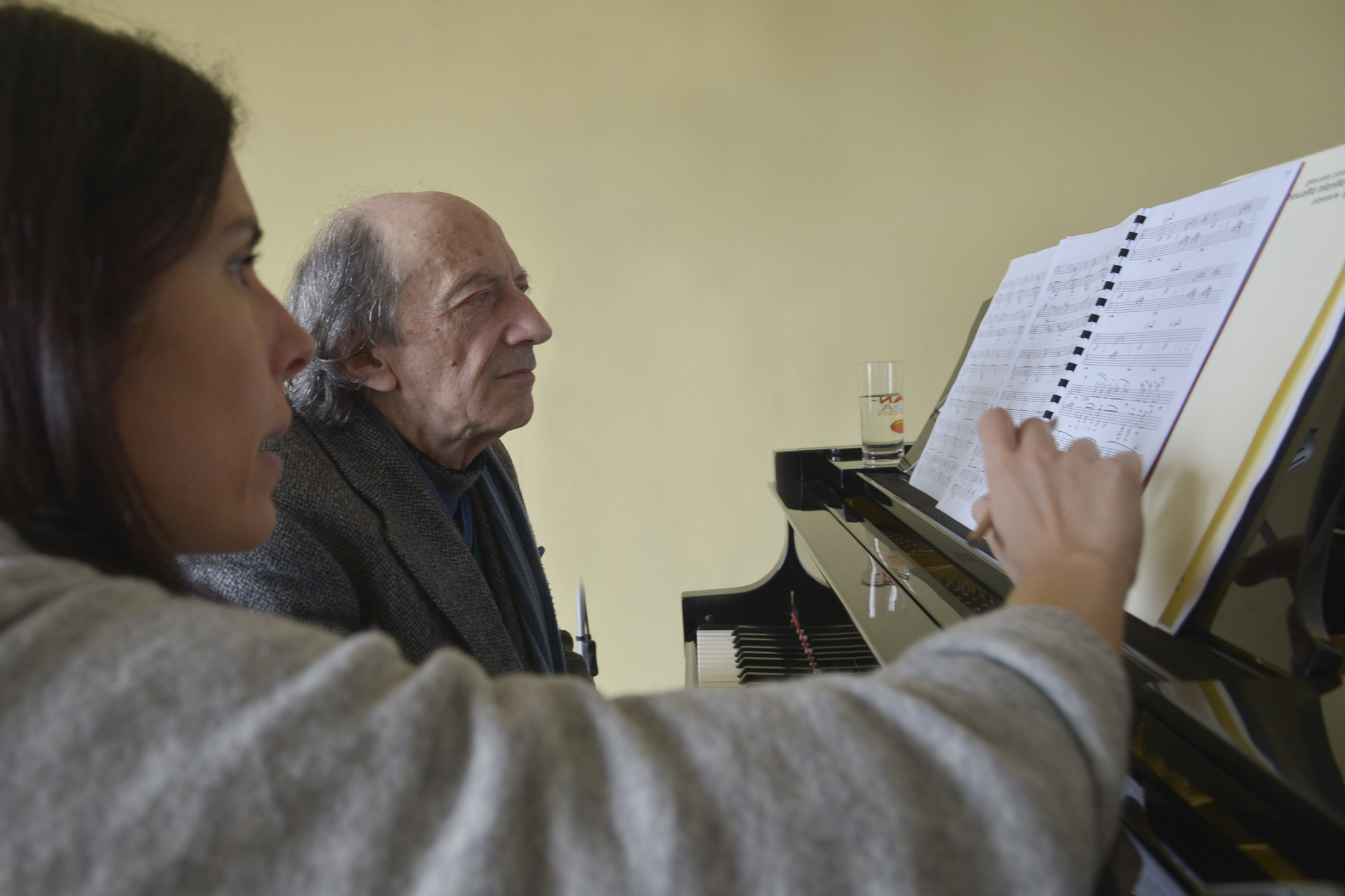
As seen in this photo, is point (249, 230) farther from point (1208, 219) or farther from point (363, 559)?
point (1208, 219)

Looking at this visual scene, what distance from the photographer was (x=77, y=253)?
15.5 inches

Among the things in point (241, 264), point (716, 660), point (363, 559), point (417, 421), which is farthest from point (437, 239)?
point (716, 660)

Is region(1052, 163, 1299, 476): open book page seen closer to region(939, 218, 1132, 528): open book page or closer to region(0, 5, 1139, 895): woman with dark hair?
region(939, 218, 1132, 528): open book page

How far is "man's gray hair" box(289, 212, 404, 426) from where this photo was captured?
116cm

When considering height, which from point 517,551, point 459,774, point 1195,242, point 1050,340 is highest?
point 1195,242

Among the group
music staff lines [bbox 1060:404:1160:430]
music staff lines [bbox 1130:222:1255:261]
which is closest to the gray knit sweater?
music staff lines [bbox 1060:404:1160:430]

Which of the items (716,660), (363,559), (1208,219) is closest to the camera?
(1208,219)

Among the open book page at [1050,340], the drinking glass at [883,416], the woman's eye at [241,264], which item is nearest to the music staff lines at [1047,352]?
the open book page at [1050,340]

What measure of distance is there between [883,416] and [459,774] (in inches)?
50.0

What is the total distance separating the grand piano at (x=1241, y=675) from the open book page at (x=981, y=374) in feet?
0.40

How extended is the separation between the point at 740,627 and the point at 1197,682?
93 cm

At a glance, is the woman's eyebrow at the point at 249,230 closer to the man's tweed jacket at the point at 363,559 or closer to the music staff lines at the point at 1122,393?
the man's tweed jacket at the point at 363,559

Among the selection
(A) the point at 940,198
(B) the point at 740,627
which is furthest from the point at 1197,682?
(A) the point at 940,198

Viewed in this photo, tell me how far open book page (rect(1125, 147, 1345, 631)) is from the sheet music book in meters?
0.02
